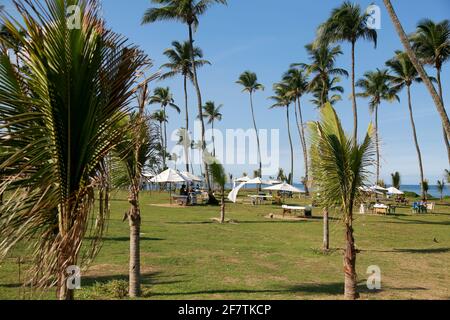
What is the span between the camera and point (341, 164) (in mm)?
7410

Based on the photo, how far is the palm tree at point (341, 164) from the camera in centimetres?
734

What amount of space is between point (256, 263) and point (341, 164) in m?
4.68

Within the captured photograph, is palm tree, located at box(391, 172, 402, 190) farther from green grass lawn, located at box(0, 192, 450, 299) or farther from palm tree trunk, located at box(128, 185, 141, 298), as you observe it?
palm tree trunk, located at box(128, 185, 141, 298)

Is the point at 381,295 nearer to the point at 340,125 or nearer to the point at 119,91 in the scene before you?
the point at 340,125

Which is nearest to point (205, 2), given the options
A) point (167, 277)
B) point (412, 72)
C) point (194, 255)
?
point (412, 72)

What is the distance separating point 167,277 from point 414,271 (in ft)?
23.4

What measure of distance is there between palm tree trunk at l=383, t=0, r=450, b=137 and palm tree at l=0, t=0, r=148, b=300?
1103cm

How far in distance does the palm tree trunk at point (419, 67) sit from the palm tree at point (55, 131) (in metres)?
11.0

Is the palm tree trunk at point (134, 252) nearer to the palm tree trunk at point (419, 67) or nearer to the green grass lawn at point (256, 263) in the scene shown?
the green grass lawn at point (256, 263)

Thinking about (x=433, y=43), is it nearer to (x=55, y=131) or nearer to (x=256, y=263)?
(x=256, y=263)

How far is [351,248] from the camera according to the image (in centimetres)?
708

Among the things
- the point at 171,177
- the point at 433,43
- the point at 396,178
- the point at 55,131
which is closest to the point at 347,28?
the point at 433,43

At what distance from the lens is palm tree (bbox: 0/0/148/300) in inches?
97.3

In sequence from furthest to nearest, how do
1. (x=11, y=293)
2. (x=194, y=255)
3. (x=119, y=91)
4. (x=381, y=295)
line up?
(x=194, y=255) → (x=381, y=295) → (x=11, y=293) → (x=119, y=91)
